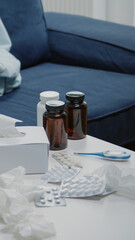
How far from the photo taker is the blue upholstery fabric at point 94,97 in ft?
5.56

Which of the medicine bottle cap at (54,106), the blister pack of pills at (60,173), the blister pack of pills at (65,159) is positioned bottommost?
the blister pack of pills at (65,159)

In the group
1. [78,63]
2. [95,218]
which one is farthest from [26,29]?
[95,218]

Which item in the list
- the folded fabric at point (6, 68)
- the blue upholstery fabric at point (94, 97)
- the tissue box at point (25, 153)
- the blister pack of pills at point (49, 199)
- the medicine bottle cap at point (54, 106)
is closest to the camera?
the blister pack of pills at point (49, 199)

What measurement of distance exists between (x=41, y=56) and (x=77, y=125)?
1.11 m

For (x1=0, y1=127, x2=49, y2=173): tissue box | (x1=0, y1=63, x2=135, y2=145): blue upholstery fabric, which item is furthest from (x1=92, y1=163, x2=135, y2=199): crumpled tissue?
(x1=0, y1=63, x2=135, y2=145): blue upholstery fabric

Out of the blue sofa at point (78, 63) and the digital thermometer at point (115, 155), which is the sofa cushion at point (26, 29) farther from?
the digital thermometer at point (115, 155)

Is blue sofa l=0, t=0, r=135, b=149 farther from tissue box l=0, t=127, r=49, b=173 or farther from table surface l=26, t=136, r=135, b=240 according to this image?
table surface l=26, t=136, r=135, b=240

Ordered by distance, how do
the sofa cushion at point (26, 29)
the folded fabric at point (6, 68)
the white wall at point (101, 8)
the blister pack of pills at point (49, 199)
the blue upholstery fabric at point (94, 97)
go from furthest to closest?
the white wall at point (101, 8), the sofa cushion at point (26, 29), the folded fabric at point (6, 68), the blue upholstery fabric at point (94, 97), the blister pack of pills at point (49, 199)

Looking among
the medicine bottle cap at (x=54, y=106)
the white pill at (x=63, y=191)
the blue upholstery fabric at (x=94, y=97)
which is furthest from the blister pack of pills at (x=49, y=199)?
the blue upholstery fabric at (x=94, y=97)

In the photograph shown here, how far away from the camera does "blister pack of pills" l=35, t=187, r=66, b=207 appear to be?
36.0 inches

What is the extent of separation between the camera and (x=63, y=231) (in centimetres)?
82

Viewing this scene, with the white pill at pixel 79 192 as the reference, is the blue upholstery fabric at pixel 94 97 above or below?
below

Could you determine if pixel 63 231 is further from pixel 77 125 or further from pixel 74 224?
pixel 77 125

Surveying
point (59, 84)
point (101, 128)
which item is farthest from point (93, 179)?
point (59, 84)
